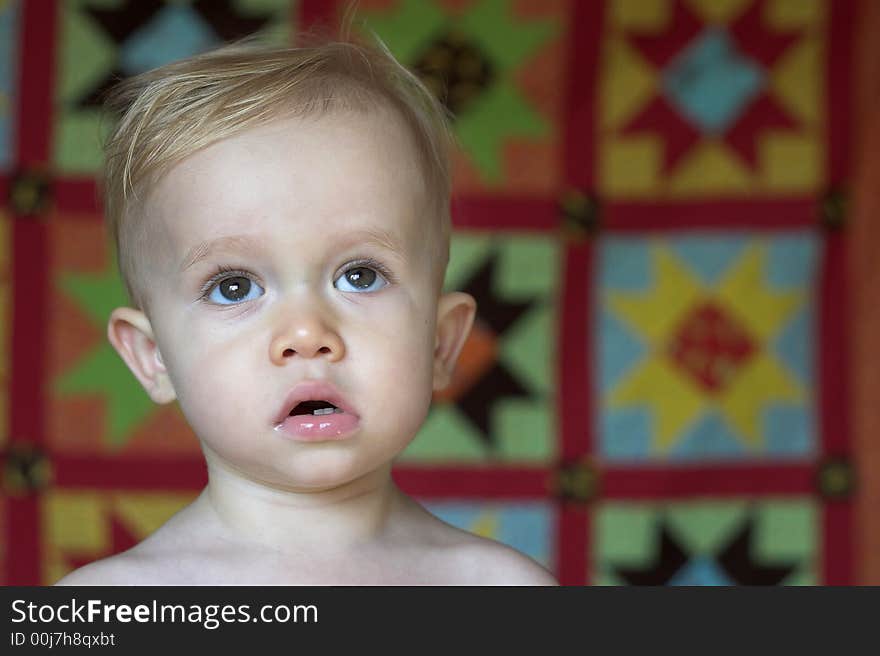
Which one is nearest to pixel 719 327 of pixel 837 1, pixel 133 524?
pixel 837 1

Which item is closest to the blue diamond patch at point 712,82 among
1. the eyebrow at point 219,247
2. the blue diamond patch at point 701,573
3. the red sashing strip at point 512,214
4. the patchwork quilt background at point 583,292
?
the patchwork quilt background at point 583,292

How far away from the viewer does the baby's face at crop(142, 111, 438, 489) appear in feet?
2.85

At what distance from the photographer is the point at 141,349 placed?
1.01m

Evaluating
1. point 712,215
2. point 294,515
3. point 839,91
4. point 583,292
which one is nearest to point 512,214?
point 583,292

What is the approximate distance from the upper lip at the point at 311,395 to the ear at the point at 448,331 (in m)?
0.16

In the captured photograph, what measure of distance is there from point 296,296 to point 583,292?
1.19 metres

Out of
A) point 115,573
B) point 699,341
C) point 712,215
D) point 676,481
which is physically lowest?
point 115,573

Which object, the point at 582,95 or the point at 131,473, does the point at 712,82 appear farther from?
the point at 131,473

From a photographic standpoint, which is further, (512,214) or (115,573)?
(512,214)

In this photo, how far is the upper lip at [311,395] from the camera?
0.86 meters

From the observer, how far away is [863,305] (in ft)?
6.76

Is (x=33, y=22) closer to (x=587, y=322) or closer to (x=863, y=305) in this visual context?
(x=587, y=322)

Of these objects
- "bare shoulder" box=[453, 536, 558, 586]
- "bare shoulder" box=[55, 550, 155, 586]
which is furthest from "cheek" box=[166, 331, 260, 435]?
"bare shoulder" box=[453, 536, 558, 586]

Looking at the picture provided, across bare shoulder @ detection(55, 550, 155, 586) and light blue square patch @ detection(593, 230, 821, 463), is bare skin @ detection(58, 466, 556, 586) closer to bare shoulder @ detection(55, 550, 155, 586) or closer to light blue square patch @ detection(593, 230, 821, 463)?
bare shoulder @ detection(55, 550, 155, 586)
